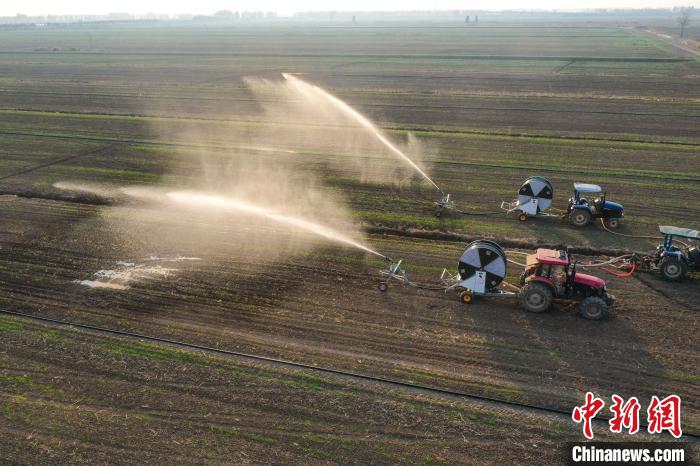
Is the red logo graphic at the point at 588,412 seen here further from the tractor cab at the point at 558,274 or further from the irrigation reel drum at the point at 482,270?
the irrigation reel drum at the point at 482,270

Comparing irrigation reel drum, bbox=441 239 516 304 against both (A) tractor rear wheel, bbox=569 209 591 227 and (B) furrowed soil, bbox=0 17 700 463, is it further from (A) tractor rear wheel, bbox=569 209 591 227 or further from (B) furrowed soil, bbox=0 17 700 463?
(A) tractor rear wheel, bbox=569 209 591 227

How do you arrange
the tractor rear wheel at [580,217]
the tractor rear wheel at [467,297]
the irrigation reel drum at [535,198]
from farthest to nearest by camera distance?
the irrigation reel drum at [535,198], the tractor rear wheel at [580,217], the tractor rear wheel at [467,297]

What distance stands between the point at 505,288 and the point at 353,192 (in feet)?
46.3

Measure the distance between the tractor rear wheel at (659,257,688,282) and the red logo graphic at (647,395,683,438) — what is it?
7809 mm

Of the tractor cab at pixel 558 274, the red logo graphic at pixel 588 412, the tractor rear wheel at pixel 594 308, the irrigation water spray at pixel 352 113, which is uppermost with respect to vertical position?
the irrigation water spray at pixel 352 113

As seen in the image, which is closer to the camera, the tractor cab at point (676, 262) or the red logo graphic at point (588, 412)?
the red logo graphic at point (588, 412)

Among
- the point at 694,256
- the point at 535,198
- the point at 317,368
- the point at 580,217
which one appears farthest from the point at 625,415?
the point at 535,198

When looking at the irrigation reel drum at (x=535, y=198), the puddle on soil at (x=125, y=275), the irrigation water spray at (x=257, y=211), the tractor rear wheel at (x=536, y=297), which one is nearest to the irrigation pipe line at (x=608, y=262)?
the tractor rear wheel at (x=536, y=297)

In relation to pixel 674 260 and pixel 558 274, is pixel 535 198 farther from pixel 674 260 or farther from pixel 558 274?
pixel 558 274

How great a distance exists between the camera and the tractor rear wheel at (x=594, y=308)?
18.8 meters

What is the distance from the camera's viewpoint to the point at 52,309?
787 inches

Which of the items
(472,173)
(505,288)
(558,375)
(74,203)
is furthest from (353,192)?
(558,375)

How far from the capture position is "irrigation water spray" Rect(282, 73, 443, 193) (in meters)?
40.4

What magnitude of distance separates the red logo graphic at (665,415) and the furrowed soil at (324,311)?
0.40 metres
